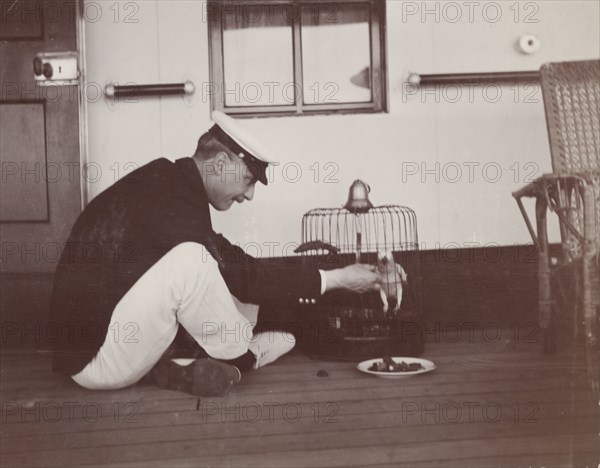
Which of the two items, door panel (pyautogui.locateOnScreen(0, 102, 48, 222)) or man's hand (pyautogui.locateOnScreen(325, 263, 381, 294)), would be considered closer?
man's hand (pyautogui.locateOnScreen(325, 263, 381, 294))

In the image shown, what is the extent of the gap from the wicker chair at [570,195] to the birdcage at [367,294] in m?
0.40

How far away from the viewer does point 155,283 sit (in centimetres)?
170

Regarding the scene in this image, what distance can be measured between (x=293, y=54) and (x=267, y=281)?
31.1 inches

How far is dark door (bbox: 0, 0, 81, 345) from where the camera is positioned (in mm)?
2014

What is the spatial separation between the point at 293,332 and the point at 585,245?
3.01ft

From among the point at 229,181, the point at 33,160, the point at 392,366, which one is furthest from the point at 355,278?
the point at 33,160

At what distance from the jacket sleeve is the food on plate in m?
0.25

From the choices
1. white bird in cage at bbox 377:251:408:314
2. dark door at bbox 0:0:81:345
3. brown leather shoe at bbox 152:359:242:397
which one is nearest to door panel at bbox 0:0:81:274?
dark door at bbox 0:0:81:345

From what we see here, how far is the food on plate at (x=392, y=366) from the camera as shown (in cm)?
187

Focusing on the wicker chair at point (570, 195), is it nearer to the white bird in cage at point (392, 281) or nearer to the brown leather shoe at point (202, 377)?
the white bird in cage at point (392, 281)

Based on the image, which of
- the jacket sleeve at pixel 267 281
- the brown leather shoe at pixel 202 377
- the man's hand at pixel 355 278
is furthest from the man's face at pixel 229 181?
the brown leather shoe at pixel 202 377

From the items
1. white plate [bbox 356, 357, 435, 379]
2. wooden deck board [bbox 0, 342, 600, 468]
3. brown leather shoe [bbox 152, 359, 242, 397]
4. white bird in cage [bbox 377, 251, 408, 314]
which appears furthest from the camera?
white bird in cage [bbox 377, 251, 408, 314]

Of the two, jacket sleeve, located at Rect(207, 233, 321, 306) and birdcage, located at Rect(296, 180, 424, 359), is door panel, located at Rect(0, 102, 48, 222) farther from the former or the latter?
birdcage, located at Rect(296, 180, 424, 359)

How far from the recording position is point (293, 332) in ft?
7.19
